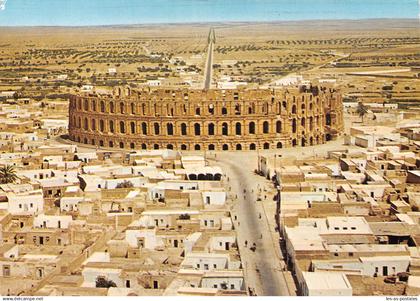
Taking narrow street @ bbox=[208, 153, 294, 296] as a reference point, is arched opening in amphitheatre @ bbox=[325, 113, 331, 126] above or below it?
above

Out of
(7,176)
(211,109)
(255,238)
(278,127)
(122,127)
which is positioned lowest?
(255,238)

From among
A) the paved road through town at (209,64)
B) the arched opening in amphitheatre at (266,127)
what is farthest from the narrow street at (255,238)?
the paved road through town at (209,64)

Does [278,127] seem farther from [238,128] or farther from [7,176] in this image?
[7,176]

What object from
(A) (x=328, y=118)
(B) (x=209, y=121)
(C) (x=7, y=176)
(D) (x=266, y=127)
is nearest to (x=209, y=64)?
(A) (x=328, y=118)

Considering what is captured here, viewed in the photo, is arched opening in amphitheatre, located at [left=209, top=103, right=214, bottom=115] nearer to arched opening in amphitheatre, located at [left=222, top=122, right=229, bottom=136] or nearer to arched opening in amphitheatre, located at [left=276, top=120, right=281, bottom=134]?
arched opening in amphitheatre, located at [left=222, top=122, right=229, bottom=136]

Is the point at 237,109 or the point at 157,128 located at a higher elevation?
the point at 237,109

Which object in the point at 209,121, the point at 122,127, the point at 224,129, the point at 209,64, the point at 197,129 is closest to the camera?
the point at 209,121

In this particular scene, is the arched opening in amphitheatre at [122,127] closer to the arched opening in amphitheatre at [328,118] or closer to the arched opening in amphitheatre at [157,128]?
the arched opening in amphitheatre at [157,128]

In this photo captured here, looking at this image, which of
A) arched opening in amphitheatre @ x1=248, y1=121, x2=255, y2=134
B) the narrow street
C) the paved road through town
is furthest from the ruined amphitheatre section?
the paved road through town

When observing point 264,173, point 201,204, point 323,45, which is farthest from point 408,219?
point 323,45
